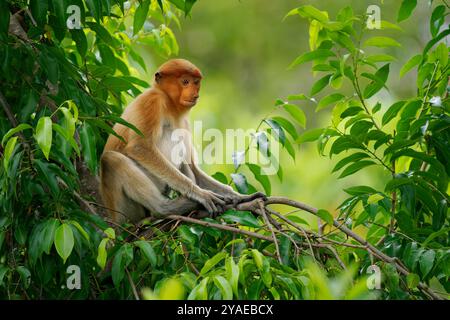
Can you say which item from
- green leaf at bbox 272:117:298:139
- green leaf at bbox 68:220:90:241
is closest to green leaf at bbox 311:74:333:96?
green leaf at bbox 272:117:298:139

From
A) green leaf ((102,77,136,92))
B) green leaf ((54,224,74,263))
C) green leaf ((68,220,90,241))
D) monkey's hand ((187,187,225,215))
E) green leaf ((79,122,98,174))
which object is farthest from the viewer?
monkey's hand ((187,187,225,215))

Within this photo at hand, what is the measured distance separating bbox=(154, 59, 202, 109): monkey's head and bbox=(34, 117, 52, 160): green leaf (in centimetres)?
216

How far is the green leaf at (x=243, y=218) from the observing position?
3125 mm

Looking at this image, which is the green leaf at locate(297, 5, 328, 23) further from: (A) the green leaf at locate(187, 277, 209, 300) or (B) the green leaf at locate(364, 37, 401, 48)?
(A) the green leaf at locate(187, 277, 209, 300)

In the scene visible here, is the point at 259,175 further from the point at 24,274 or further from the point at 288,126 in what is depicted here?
the point at 24,274

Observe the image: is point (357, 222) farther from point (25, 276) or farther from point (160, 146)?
point (160, 146)

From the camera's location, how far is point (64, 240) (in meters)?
2.75

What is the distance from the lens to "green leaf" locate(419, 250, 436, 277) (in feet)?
9.38

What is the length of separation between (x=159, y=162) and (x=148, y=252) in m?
1.55

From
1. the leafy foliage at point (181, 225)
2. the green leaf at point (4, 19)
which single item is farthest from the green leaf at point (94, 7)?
the green leaf at point (4, 19)

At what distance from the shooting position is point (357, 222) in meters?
3.29

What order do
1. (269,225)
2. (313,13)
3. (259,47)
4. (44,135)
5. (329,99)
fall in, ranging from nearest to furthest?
1. (44,135)
2. (269,225)
3. (313,13)
4. (329,99)
5. (259,47)

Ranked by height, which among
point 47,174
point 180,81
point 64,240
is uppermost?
point 180,81

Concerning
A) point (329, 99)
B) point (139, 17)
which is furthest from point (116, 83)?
point (329, 99)
